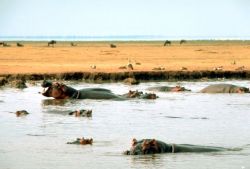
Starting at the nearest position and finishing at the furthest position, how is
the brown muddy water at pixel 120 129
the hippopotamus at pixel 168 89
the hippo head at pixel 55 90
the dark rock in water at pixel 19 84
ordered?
the brown muddy water at pixel 120 129, the hippo head at pixel 55 90, the hippopotamus at pixel 168 89, the dark rock in water at pixel 19 84

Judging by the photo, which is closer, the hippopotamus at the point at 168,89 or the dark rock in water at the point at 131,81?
the hippopotamus at the point at 168,89

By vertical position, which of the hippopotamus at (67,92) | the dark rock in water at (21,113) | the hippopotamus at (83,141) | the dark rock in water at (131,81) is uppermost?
the dark rock in water at (131,81)

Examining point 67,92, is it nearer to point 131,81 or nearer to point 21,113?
point 21,113

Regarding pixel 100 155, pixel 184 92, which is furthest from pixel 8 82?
pixel 100 155

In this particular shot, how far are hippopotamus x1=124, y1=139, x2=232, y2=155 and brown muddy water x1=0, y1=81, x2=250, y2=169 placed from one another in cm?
20

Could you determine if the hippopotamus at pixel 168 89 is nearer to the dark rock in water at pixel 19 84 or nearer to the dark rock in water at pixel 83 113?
the dark rock in water at pixel 19 84

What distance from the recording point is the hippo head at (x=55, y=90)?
2378 centimetres

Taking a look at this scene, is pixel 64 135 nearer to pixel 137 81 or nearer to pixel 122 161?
pixel 122 161

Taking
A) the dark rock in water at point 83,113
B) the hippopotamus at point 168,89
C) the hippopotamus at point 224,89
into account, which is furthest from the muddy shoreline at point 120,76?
the dark rock in water at point 83,113

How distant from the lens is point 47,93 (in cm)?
2400

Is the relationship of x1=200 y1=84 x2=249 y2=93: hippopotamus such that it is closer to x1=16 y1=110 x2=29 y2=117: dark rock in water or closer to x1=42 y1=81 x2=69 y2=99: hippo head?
x1=42 y1=81 x2=69 y2=99: hippo head

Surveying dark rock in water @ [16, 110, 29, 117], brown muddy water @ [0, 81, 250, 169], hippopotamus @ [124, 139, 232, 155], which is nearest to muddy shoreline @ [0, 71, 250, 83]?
brown muddy water @ [0, 81, 250, 169]

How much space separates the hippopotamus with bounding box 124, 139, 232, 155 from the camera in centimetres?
1345

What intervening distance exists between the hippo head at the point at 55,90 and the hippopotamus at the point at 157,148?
33.8 feet
